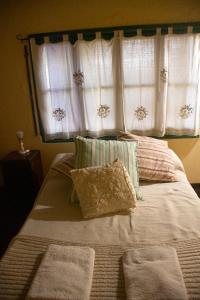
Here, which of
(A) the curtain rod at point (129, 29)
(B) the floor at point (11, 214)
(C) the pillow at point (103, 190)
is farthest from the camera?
(A) the curtain rod at point (129, 29)

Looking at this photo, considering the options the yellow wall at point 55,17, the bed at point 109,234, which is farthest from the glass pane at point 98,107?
the bed at point 109,234

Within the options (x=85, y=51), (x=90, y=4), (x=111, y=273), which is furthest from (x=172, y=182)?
(x=90, y=4)

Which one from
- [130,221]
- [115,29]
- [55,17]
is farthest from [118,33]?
[130,221]

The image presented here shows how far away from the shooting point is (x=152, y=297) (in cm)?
97

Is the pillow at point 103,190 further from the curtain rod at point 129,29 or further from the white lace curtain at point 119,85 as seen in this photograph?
the curtain rod at point 129,29

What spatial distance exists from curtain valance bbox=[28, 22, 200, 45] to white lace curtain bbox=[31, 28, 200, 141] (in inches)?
1.5

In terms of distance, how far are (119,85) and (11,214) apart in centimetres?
180

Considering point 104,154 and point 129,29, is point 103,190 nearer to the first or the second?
point 104,154

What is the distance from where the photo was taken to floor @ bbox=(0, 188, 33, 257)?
2256mm

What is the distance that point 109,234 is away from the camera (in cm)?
141

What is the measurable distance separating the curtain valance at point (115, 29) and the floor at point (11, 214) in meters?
1.72

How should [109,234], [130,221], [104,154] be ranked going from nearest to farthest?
1. [109,234]
2. [130,221]
3. [104,154]

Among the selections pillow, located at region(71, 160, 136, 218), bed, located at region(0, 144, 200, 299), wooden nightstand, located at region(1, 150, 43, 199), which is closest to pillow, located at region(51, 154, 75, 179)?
bed, located at region(0, 144, 200, 299)

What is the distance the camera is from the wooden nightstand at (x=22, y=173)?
2.56 m
